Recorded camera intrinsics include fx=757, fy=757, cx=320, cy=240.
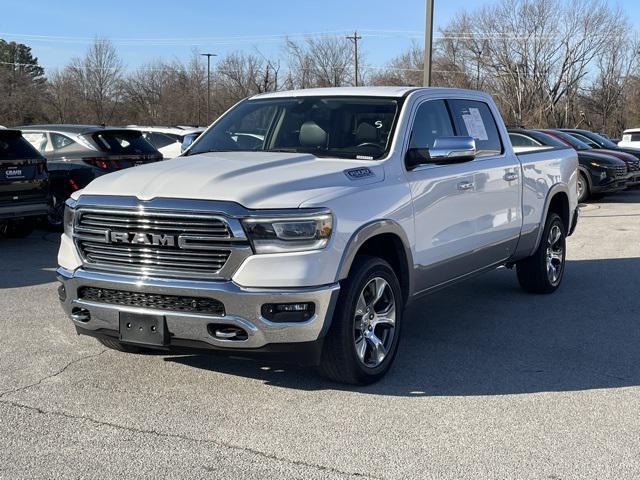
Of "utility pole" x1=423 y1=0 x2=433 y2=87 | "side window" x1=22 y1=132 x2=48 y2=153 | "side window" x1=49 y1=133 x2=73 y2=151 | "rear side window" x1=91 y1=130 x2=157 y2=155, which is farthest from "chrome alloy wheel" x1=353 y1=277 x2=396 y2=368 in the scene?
"utility pole" x1=423 y1=0 x2=433 y2=87

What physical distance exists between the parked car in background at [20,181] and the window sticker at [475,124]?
6.27 m

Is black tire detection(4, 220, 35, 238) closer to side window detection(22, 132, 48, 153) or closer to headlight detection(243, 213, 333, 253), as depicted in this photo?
side window detection(22, 132, 48, 153)

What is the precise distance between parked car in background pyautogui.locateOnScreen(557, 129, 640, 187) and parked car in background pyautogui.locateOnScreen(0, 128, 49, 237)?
1339 cm

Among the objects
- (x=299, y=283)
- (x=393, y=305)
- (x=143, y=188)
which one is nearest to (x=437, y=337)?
(x=393, y=305)

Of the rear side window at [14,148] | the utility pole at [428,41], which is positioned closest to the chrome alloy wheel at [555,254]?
the rear side window at [14,148]

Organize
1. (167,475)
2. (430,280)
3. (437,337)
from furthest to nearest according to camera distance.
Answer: (437,337), (430,280), (167,475)

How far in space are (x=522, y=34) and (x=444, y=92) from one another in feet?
154

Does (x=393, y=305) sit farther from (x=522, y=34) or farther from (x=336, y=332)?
(x=522, y=34)

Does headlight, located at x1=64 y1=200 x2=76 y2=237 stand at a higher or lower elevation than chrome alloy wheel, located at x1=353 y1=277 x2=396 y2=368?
higher

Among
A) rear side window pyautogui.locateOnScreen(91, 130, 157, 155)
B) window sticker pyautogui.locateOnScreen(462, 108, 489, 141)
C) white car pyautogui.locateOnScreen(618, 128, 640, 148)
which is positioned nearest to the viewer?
window sticker pyautogui.locateOnScreen(462, 108, 489, 141)

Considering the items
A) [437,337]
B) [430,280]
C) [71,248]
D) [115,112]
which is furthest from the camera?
[115,112]

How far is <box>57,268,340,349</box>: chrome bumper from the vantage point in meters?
4.25

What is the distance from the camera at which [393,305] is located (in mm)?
5039

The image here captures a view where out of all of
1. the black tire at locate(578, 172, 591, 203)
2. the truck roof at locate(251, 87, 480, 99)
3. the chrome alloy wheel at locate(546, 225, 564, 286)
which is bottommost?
the black tire at locate(578, 172, 591, 203)
